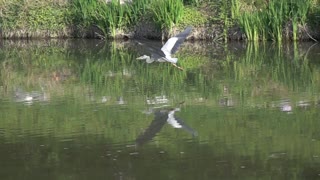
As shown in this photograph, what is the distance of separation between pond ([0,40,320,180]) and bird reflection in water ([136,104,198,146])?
1 centimetres

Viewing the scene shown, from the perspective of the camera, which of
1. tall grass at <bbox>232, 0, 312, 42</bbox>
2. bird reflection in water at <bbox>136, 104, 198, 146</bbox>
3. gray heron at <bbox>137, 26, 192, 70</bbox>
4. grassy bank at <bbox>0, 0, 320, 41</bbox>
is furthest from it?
grassy bank at <bbox>0, 0, 320, 41</bbox>

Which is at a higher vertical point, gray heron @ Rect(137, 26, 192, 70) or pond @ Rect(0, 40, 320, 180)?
gray heron @ Rect(137, 26, 192, 70)

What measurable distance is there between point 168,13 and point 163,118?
9.01m

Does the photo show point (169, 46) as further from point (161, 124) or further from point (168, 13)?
point (168, 13)

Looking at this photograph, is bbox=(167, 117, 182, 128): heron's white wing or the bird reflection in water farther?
bbox=(167, 117, 182, 128): heron's white wing

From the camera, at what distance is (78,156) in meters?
6.91

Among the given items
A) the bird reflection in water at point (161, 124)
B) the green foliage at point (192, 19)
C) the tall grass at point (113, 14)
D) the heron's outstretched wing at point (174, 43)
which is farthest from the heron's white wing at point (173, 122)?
the tall grass at point (113, 14)

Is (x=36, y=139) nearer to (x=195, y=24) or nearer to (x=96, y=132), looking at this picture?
(x=96, y=132)

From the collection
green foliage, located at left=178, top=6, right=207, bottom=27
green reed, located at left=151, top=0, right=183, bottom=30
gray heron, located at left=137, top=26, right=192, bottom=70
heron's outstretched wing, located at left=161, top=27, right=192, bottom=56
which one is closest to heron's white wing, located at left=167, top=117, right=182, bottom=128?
gray heron, located at left=137, top=26, right=192, bottom=70

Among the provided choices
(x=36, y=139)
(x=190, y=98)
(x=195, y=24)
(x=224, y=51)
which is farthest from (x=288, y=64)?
(x=36, y=139)

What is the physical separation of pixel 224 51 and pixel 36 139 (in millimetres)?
8279

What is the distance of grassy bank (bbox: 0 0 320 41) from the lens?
1661 centimetres

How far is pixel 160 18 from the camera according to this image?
1725 centimetres

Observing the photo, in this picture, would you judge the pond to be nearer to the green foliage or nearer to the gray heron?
the gray heron
